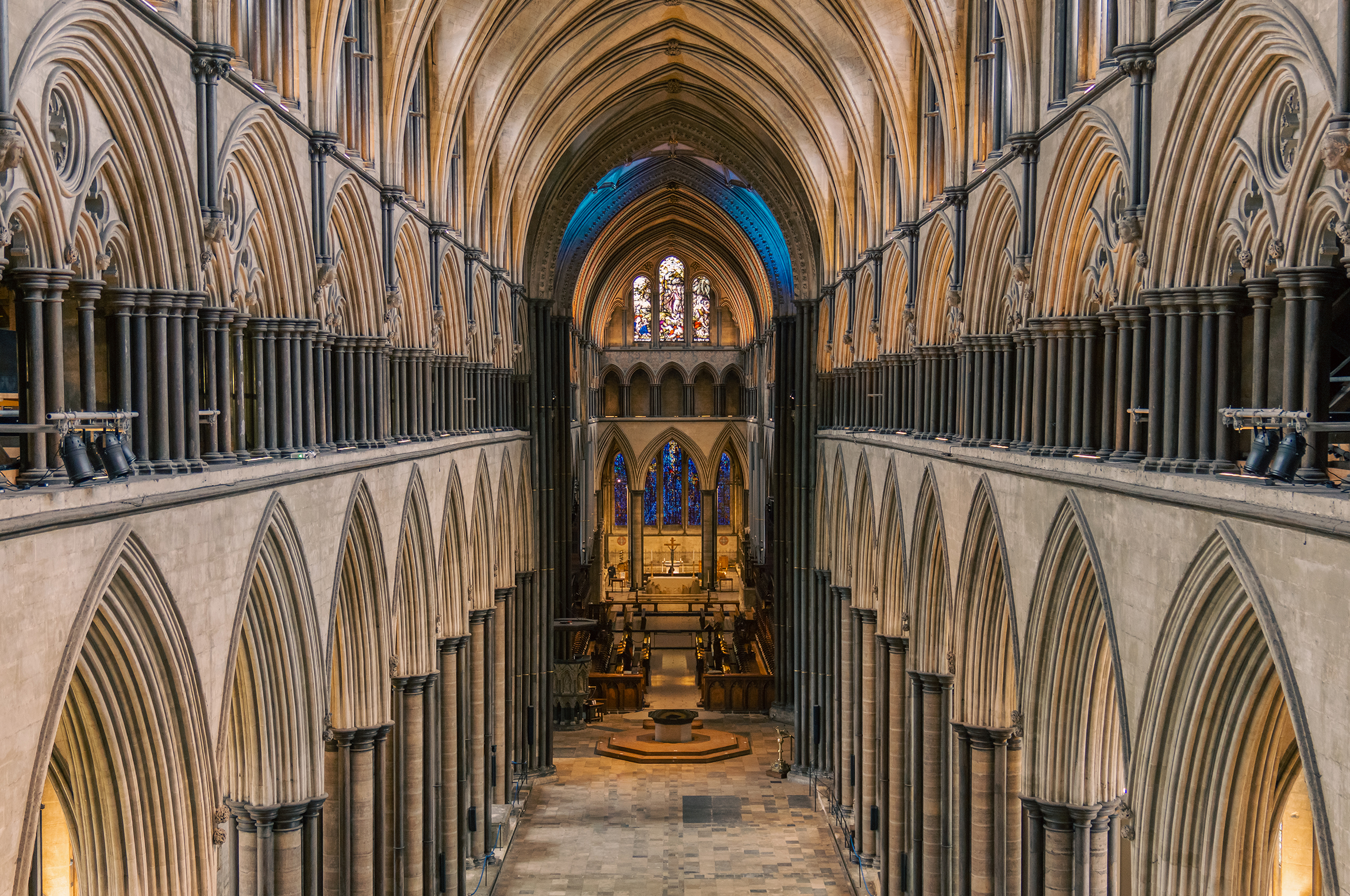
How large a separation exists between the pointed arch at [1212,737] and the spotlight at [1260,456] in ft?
1.25

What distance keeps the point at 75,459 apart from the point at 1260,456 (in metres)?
6.60

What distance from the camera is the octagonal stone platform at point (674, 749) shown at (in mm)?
28719

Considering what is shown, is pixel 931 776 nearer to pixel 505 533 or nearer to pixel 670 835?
pixel 670 835

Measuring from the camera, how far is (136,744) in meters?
8.26

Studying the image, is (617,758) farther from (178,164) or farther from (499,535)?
(178,164)

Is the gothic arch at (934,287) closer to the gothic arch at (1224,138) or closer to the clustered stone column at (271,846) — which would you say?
the gothic arch at (1224,138)

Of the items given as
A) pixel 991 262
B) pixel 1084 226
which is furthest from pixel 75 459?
pixel 991 262

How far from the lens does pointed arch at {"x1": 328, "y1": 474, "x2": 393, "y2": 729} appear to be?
1387 centimetres

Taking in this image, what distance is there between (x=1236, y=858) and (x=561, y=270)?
1091 inches

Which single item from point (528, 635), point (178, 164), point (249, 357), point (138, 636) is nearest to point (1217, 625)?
point (138, 636)

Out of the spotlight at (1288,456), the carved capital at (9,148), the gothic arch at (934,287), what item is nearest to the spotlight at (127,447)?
the carved capital at (9,148)

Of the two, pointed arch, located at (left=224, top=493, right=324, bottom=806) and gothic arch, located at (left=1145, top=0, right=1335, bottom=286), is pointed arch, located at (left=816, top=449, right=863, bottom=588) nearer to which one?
pointed arch, located at (left=224, top=493, right=324, bottom=806)

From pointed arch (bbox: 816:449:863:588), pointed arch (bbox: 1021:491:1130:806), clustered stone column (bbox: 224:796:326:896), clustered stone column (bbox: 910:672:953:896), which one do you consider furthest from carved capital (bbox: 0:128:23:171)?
pointed arch (bbox: 816:449:863:588)

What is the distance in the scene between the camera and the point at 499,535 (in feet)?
81.4
